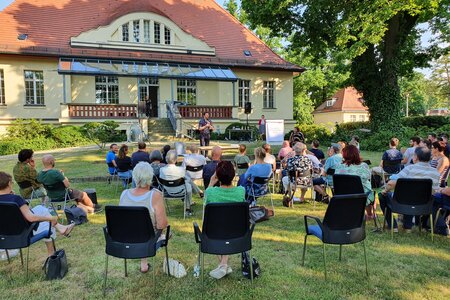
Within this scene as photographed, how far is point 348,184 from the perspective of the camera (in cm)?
540

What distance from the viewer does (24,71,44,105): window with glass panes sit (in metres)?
21.0

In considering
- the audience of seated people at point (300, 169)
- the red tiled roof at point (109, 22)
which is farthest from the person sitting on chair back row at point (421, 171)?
the red tiled roof at point (109, 22)

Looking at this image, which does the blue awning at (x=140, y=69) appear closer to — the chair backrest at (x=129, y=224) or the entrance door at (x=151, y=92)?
the entrance door at (x=151, y=92)

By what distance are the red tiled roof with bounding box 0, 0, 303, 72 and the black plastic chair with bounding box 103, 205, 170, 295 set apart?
1969 centimetres

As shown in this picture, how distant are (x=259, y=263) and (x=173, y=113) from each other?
1808cm

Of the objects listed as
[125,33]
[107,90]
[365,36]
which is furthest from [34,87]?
[365,36]

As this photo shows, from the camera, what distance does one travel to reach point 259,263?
441cm

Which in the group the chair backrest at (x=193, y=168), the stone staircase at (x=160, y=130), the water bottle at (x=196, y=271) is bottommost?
the water bottle at (x=196, y=271)

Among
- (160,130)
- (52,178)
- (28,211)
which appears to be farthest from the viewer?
(160,130)

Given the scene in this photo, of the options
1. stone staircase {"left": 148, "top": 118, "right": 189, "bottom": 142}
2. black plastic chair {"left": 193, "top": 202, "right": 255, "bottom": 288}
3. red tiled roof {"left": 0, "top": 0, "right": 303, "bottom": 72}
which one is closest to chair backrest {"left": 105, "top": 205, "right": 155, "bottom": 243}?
black plastic chair {"left": 193, "top": 202, "right": 255, "bottom": 288}

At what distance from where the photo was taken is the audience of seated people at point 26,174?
6.03 metres

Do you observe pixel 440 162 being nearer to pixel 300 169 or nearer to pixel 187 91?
pixel 300 169

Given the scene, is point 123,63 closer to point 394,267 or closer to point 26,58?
point 26,58

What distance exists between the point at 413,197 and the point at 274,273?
234 centimetres
